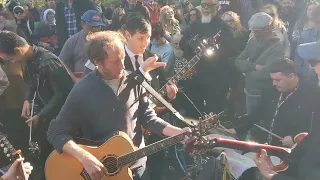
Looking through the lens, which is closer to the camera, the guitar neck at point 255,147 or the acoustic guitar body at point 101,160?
the guitar neck at point 255,147

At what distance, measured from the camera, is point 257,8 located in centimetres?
809

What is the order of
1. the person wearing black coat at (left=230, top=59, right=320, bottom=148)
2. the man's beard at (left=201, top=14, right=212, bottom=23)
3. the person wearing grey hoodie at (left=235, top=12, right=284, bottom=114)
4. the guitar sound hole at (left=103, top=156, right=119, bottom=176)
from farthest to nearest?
the man's beard at (left=201, top=14, right=212, bottom=23) → the person wearing grey hoodie at (left=235, top=12, right=284, bottom=114) → the person wearing black coat at (left=230, top=59, right=320, bottom=148) → the guitar sound hole at (left=103, top=156, right=119, bottom=176)

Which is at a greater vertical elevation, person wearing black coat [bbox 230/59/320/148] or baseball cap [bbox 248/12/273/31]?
baseball cap [bbox 248/12/273/31]

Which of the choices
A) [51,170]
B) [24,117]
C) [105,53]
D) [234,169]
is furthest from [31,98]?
[234,169]

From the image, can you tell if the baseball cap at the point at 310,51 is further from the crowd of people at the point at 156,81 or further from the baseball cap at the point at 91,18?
the baseball cap at the point at 91,18

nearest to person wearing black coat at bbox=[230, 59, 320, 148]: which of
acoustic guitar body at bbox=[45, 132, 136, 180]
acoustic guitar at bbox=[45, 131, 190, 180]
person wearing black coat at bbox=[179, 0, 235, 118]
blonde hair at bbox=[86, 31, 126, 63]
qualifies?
person wearing black coat at bbox=[179, 0, 235, 118]

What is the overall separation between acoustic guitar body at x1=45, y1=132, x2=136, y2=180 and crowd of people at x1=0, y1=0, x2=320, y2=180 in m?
0.10

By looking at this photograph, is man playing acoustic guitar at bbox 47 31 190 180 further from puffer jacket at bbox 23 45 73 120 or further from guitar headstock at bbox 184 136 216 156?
puffer jacket at bbox 23 45 73 120

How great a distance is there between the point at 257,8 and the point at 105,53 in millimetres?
5560

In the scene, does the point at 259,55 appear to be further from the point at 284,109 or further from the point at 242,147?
the point at 242,147

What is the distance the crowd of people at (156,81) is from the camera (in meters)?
3.15

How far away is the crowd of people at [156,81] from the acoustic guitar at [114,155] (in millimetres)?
93

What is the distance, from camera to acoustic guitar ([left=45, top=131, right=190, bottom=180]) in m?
3.17

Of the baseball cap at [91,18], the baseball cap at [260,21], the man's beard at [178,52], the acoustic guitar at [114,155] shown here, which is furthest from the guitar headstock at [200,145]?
the man's beard at [178,52]
